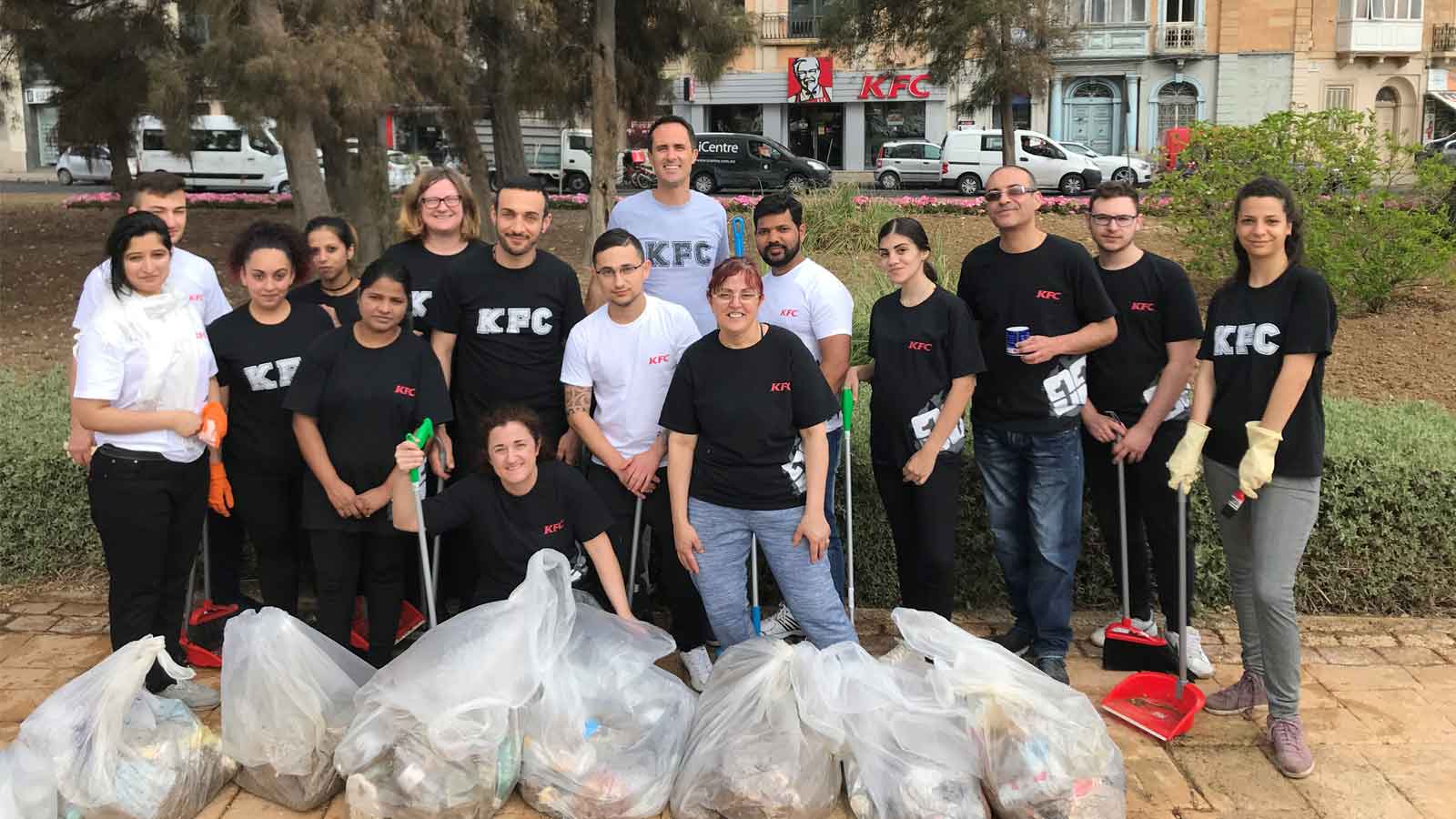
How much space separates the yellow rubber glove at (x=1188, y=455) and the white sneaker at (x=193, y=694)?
3334mm

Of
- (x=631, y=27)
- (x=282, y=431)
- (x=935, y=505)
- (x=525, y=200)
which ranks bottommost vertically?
(x=935, y=505)

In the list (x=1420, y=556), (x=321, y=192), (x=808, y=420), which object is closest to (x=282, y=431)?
(x=808, y=420)

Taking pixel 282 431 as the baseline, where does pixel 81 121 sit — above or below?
above

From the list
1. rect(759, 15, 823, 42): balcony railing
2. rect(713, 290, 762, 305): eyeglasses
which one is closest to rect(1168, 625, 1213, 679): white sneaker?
rect(713, 290, 762, 305): eyeglasses

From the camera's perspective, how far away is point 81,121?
15.2 meters

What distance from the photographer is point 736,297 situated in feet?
12.0

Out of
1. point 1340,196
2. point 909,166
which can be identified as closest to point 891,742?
point 1340,196

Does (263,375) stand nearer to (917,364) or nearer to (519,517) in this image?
(519,517)

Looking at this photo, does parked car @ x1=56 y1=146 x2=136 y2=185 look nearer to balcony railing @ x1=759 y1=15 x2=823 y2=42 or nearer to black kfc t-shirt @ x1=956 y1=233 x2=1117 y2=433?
balcony railing @ x1=759 y1=15 x2=823 y2=42

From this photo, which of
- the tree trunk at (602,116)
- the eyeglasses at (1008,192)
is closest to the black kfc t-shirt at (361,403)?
the eyeglasses at (1008,192)

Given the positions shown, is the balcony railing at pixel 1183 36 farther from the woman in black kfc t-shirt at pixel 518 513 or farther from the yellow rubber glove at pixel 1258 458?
the woman in black kfc t-shirt at pixel 518 513

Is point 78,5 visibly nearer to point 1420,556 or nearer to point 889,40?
point 889,40

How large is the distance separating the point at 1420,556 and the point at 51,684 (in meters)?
5.41

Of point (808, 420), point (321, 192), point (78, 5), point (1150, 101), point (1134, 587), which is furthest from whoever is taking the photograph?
point (1150, 101)
